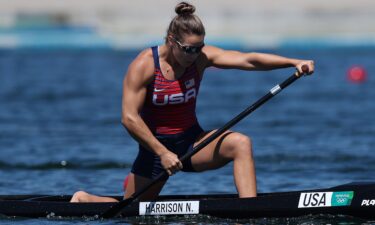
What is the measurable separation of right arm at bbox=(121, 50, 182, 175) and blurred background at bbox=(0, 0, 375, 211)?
9.24 feet

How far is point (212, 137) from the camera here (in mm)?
8305

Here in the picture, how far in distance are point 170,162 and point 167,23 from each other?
137ft

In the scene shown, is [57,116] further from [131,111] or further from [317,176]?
[131,111]

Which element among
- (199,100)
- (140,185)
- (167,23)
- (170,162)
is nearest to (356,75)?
(199,100)

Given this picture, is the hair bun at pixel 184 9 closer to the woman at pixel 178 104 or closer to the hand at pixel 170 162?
the woman at pixel 178 104

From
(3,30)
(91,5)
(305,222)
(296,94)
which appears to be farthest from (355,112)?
(91,5)

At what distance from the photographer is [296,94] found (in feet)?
77.8

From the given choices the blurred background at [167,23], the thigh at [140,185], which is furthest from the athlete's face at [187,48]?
the blurred background at [167,23]

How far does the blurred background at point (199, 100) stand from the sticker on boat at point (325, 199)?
110 inches

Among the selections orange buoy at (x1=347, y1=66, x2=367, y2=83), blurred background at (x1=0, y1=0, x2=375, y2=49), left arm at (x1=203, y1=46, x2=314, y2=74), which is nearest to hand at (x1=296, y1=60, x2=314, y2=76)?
left arm at (x1=203, y1=46, x2=314, y2=74)

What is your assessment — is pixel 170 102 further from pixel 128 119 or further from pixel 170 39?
pixel 170 39

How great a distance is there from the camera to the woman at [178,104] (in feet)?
26.6

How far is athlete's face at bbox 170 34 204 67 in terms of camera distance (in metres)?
8.02

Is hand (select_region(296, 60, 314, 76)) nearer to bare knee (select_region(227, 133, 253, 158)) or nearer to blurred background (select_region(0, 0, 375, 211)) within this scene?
bare knee (select_region(227, 133, 253, 158))
